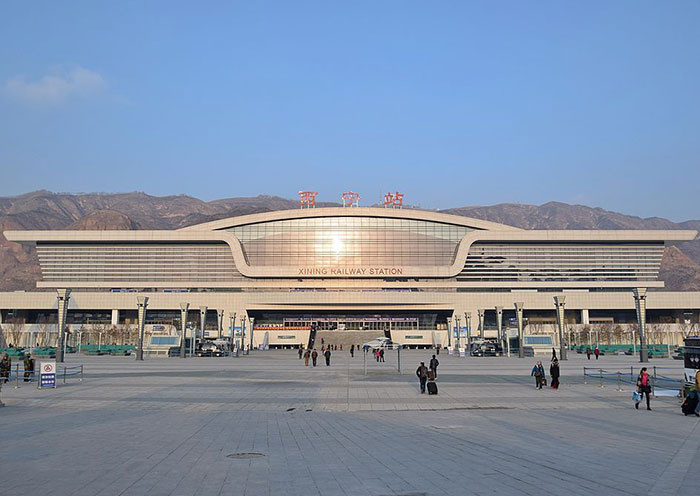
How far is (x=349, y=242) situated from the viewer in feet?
438

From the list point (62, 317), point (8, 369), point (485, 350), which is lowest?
point (485, 350)

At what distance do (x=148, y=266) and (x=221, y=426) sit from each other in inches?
4829

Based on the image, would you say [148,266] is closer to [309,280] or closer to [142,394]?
[309,280]

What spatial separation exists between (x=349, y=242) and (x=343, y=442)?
118 m

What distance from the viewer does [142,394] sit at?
27.5 meters

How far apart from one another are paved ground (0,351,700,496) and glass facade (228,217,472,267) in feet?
338

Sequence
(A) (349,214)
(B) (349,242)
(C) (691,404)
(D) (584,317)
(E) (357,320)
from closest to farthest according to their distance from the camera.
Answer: (C) (691,404)
(D) (584,317)
(E) (357,320)
(A) (349,214)
(B) (349,242)

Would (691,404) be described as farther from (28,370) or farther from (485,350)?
(485,350)

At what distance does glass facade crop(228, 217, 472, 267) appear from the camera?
13275 centimetres

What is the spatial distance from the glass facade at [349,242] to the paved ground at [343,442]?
10307 centimetres

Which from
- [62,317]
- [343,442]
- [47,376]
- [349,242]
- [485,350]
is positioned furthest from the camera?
[349,242]

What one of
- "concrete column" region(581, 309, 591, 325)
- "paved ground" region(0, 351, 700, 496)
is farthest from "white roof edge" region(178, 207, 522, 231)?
"paved ground" region(0, 351, 700, 496)

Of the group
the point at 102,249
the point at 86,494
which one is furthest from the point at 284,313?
the point at 86,494

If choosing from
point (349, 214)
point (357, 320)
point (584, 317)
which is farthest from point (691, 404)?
point (349, 214)
